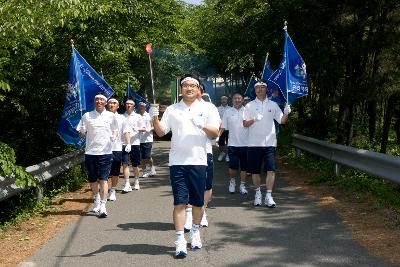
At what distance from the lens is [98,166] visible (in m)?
8.47

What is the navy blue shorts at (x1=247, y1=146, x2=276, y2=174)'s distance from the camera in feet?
27.6

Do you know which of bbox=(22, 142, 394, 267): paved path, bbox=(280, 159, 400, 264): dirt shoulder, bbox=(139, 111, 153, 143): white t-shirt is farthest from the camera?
bbox=(139, 111, 153, 143): white t-shirt

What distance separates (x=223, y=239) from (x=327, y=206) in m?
2.59

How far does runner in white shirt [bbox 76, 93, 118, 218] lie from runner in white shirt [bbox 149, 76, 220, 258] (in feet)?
8.77

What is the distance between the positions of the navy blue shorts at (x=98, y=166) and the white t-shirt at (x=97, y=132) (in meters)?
0.08

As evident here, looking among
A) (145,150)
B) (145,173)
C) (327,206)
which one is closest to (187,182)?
(327,206)

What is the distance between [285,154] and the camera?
703 inches

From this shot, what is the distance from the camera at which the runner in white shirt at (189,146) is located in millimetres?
5879

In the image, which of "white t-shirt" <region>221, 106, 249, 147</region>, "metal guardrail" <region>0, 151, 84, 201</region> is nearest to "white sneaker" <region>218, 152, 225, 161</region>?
"metal guardrail" <region>0, 151, 84, 201</region>

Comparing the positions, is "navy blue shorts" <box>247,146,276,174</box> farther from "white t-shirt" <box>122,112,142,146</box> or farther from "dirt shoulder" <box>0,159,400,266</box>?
"white t-shirt" <box>122,112,142,146</box>

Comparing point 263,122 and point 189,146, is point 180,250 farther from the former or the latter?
point 263,122

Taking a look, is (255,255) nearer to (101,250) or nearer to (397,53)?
(101,250)

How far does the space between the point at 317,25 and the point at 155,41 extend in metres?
10.4

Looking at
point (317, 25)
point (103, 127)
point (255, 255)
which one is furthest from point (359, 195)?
point (317, 25)
